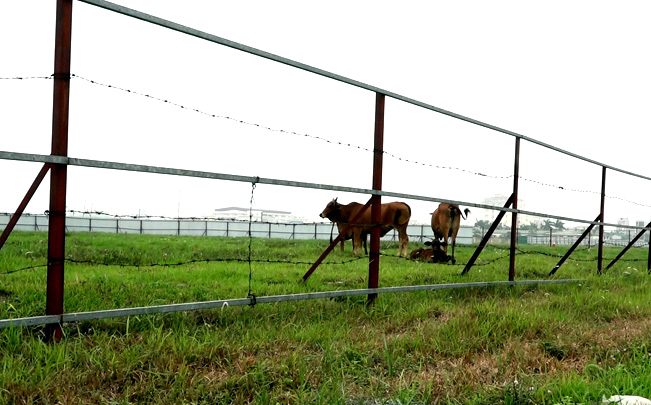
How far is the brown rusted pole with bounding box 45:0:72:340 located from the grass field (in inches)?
11.0

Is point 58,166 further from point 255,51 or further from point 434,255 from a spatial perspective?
point 434,255

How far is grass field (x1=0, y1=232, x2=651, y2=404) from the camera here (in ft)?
8.84

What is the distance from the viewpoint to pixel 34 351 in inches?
119

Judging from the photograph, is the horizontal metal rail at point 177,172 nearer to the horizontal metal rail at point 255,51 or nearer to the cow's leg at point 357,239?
the horizontal metal rail at point 255,51

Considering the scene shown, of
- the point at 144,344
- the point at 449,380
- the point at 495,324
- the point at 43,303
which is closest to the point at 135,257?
the point at 43,303

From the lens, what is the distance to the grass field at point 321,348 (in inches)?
106

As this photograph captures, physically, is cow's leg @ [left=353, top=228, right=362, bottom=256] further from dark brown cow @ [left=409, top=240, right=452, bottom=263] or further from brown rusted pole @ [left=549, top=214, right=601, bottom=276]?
brown rusted pole @ [left=549, top=214, right=601, bottom=276]

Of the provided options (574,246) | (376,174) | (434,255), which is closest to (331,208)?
(434,255)

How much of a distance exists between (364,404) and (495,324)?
1.97 meters

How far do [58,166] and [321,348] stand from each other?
2057 mm

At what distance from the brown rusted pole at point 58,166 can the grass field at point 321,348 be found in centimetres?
28

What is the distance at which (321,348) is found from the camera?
3.54 m

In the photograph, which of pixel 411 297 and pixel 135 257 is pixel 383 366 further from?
pixel 135 257

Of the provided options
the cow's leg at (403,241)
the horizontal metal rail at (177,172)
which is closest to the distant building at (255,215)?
the horizontal metal rail at (177,172)
